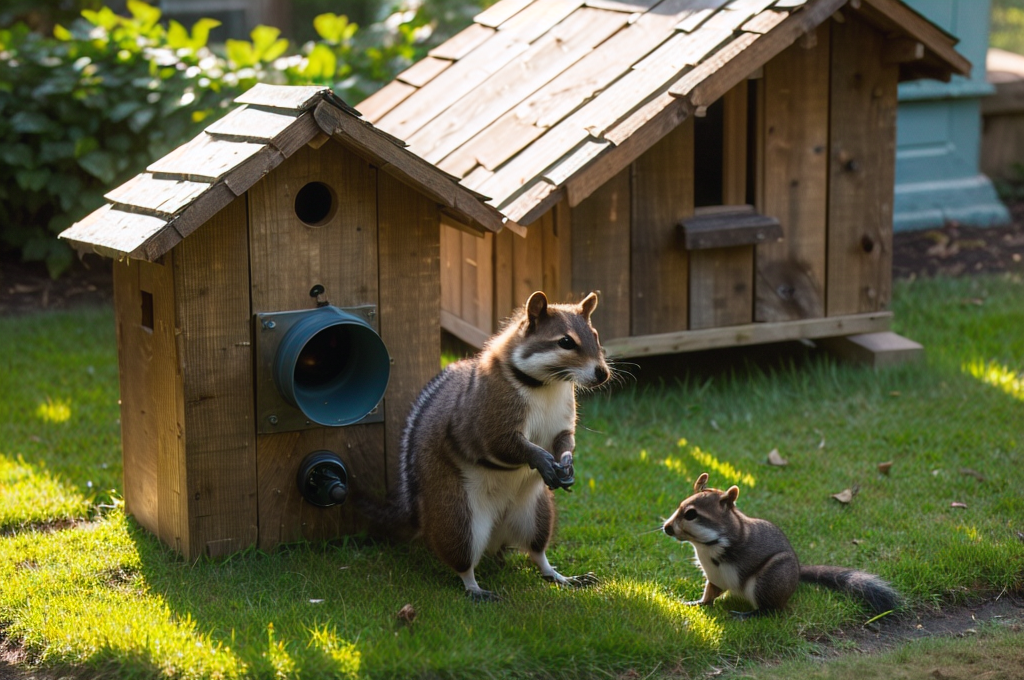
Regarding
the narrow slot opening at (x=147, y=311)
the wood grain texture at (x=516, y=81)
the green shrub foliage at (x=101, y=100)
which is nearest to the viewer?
the narrow slot opening at (x=147, y=311)

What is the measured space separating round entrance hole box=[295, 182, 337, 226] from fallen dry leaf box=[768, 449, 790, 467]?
2.61 m

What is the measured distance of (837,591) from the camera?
15.2 feet

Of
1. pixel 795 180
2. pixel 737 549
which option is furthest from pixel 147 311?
pixel 795 180

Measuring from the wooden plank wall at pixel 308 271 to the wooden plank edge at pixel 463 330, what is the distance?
2.24m

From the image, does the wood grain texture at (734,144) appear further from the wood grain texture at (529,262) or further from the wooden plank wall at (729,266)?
the wood grain texture at (529,262)

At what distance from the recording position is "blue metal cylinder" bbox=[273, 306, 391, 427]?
4.69 metres

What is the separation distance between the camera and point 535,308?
4.48 metres

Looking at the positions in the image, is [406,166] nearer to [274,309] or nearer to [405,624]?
[274,309]

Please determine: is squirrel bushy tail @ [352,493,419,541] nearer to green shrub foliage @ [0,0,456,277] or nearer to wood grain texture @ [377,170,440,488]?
wood grain texture @ [377,170,440,488]

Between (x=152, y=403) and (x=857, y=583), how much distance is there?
2934 mm

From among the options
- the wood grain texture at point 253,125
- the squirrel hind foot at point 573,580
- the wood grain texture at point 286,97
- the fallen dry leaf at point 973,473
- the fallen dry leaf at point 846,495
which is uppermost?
the wood grain texture at point 286,97

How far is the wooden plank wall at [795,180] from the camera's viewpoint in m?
6.92

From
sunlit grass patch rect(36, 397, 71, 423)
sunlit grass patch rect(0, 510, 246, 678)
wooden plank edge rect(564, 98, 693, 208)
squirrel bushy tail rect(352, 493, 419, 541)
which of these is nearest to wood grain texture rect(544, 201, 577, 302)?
wooden plank edge rect(564, 98, 693, 208)

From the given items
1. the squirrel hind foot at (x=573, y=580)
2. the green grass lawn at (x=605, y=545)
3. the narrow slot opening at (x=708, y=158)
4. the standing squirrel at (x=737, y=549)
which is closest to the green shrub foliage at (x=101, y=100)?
the green grass lawn at (x=605, y=545)
